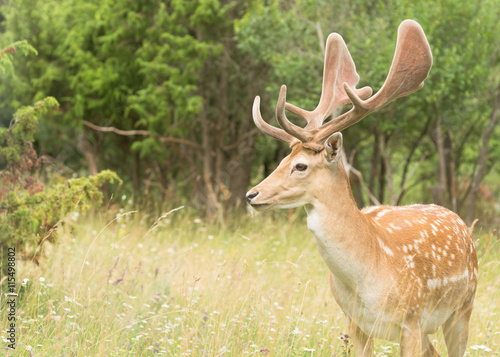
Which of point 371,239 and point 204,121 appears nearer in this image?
point 371,239

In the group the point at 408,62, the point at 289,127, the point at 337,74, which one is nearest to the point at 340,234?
the point at 289,127

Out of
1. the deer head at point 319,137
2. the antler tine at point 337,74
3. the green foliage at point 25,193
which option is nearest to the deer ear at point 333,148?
the deer head at point 319,137

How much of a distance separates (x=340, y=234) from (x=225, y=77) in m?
8.93

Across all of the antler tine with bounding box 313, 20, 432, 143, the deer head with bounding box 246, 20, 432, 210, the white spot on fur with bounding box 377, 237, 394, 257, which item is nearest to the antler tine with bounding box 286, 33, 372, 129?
the deer head with bounding box 246, 20, 432, 210

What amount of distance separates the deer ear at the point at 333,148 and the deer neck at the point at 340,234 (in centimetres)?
11

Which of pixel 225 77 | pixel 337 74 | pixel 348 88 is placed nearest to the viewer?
pixel 348 88

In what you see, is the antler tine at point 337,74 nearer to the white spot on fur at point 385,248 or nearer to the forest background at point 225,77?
the white spot on fur at point 385,248

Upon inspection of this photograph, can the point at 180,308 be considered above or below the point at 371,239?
below

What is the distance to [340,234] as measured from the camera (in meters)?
3.45

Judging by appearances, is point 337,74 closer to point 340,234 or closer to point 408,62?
point 408,62

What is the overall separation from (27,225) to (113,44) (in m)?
7.56

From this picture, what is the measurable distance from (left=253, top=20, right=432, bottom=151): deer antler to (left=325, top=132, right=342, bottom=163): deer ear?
7 centimetres

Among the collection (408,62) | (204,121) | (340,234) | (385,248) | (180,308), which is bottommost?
(180,308)

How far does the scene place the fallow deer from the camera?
3453 millimetres
